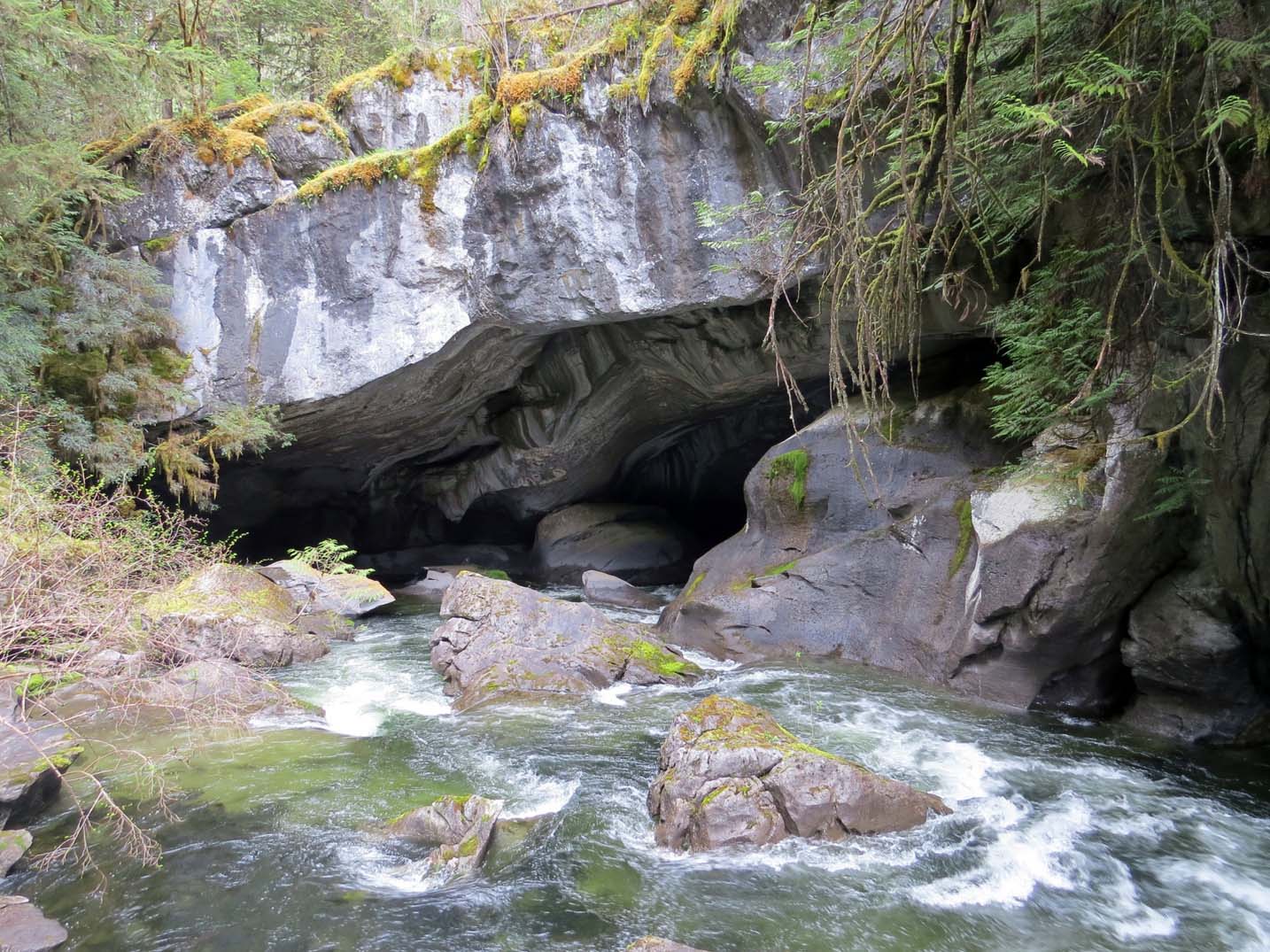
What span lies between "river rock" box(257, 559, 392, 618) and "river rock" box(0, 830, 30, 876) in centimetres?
671

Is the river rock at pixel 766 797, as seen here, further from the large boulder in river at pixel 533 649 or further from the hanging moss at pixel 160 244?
the hanging moss at pixel 160 244

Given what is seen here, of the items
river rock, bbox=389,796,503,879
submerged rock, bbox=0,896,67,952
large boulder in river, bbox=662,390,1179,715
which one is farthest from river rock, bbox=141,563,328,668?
large boulder in river, bbox=662,390,1179,715

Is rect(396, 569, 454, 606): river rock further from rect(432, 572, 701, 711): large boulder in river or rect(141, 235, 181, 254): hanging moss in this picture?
rect(141, 235, 181, 254): hanging moss

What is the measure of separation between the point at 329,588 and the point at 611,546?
5.75 m

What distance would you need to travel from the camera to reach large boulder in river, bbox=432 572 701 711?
24.9 feet

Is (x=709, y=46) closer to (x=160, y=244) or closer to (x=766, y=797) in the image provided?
(x=766, y=797)

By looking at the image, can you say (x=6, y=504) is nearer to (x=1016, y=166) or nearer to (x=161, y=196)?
(x=1016, y=166)

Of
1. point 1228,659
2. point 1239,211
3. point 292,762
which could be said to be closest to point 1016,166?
point 1239,211

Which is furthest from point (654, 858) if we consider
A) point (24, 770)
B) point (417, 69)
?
point (417, 69)

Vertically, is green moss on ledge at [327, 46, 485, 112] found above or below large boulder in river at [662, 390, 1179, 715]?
above

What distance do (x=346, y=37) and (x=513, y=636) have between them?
47.0 feet

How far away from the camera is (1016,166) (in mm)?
5598

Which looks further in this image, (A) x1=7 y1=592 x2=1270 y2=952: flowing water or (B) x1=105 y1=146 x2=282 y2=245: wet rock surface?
(B) x1=105 y1=146 x2=282 y2=245: wet rock surface

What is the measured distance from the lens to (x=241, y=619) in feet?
28.7
